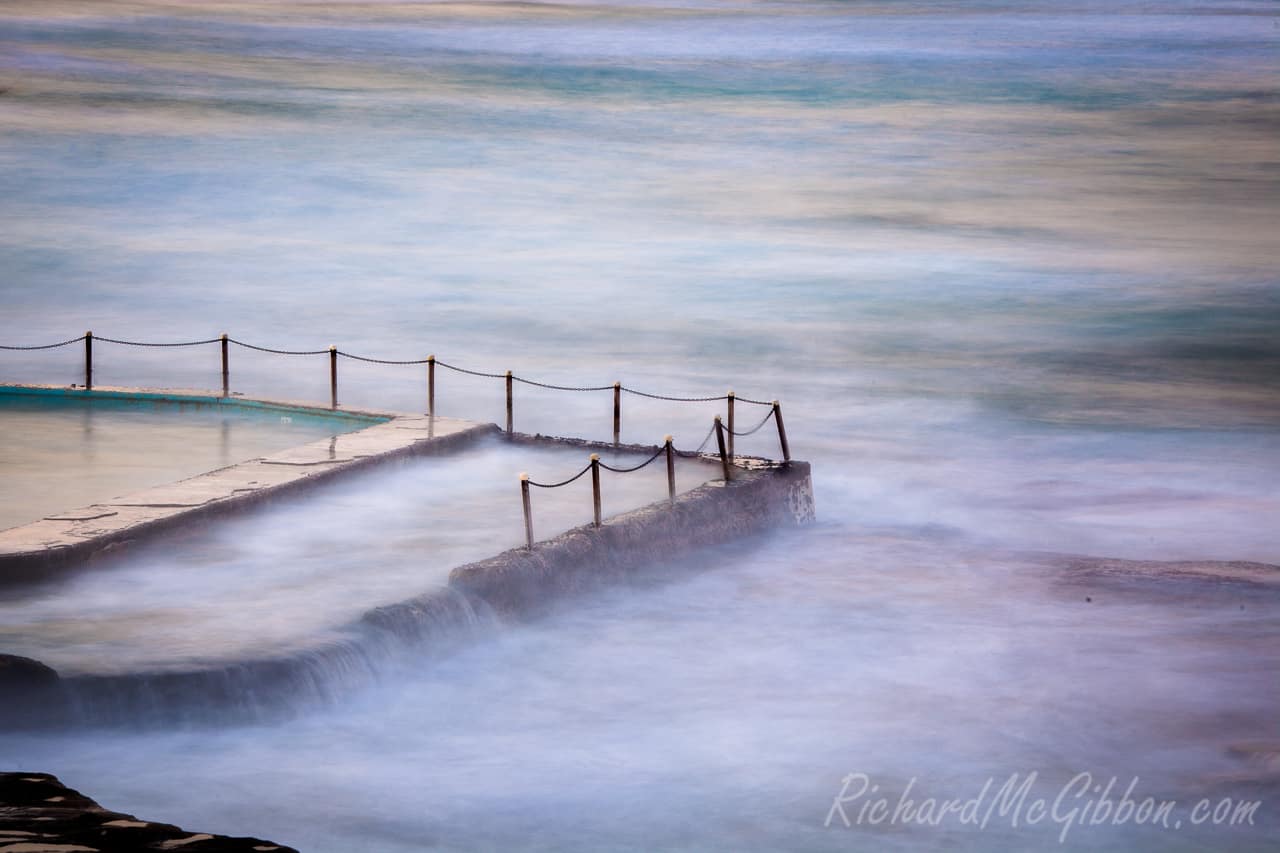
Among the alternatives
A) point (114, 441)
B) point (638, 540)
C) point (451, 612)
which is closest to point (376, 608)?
point (451, 612)

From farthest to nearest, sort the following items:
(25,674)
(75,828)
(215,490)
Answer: (215,490) < (25,674) < (75,828)

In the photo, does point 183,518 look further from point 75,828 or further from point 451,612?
point 75,828

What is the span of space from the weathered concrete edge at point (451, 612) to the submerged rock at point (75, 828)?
60 centimetres

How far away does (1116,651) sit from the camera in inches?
436

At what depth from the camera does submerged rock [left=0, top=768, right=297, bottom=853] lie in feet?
22.9

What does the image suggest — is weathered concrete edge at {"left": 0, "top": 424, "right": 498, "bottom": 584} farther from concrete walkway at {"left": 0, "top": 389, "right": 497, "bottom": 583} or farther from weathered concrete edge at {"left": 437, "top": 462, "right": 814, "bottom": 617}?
weathered concrete edge at {"left": 437, "top": 462, "right": 814, "bottom": 617}

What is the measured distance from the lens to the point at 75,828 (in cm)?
720

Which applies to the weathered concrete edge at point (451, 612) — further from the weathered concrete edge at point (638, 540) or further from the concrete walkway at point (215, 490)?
the concrete walkway at point (215, 490)

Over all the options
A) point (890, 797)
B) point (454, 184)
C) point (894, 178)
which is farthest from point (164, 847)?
point (894, 178)

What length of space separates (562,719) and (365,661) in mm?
1031

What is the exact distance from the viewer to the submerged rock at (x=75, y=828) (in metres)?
6.98

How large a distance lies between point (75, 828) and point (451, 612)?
299cm

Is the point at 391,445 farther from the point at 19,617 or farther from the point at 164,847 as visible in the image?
the point at 164,847

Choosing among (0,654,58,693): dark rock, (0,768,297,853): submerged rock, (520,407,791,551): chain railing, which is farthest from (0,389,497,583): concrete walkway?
(0,768,297,853): submerged rock
